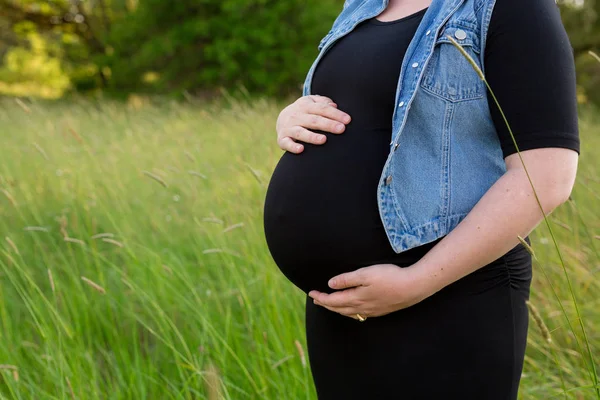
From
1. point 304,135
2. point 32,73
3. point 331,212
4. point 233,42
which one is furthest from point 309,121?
point 32,73

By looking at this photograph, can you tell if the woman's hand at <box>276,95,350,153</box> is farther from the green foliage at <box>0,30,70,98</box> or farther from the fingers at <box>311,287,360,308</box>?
the green foliage at <box>0,30,70,98</box>

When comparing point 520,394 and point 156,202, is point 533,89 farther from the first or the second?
point 156,202

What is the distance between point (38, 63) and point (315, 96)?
28.3m

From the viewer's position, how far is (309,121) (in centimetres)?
131

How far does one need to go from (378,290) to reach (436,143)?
0.32 m

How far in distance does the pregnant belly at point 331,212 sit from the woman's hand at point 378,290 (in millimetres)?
56

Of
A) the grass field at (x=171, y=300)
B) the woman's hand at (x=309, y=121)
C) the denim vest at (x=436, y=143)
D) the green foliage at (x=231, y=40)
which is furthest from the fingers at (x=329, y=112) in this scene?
the green foliage at (x=231, y=40)

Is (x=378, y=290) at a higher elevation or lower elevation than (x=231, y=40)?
lower

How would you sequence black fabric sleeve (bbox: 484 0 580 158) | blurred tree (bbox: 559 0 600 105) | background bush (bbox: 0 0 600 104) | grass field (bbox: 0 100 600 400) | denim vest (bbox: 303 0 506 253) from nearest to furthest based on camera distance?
black fabric sleeve (bbox: 484 0 580 158)
denim vest (bbox: 303 0 506 253)
grass field (bbox: 0 100 600 400)
blurred tree (bbox: 559 0 600 105)
background bush (bbox: 0 0 600 104)

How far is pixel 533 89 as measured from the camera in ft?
3.26

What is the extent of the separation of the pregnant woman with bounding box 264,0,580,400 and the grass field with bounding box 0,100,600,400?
0.49 feet

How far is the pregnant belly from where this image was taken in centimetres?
118

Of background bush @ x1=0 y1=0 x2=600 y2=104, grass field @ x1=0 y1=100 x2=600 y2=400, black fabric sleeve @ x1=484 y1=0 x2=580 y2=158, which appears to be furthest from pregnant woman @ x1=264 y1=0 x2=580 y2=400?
background bush @ x1=0 y1=0 x2=600 y2=104

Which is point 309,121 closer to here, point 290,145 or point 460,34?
point 290,145
